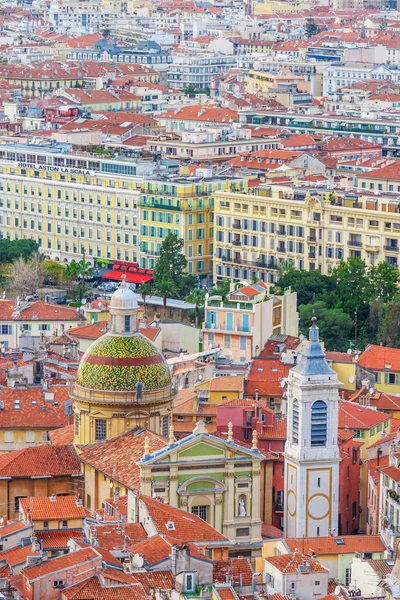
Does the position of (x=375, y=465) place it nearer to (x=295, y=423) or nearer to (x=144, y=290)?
(x=295, y=423)

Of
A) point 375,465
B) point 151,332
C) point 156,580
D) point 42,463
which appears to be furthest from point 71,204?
point 156,580

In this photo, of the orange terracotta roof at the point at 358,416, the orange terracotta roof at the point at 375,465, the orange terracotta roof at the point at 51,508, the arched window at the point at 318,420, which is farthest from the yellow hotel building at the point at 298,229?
the orange terracotta roof at the point at 51,508

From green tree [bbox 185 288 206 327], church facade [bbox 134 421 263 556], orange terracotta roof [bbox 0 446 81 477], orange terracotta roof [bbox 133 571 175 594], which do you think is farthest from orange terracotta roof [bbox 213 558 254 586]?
green tree [bbox 185 288 206 327]

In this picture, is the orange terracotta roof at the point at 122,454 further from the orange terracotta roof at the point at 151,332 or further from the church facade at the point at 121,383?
the orange terracotta roof at the point at 151,332

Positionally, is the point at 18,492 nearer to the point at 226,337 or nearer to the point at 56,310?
the point at 226,337

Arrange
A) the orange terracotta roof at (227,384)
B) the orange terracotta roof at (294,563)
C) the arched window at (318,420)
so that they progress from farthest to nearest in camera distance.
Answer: the orange terracotta roof at (227,384) < the arched window at (318,420) < the orange terracotta roof at (294,563)

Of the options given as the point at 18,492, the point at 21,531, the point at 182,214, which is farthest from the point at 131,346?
the point at 182,214
